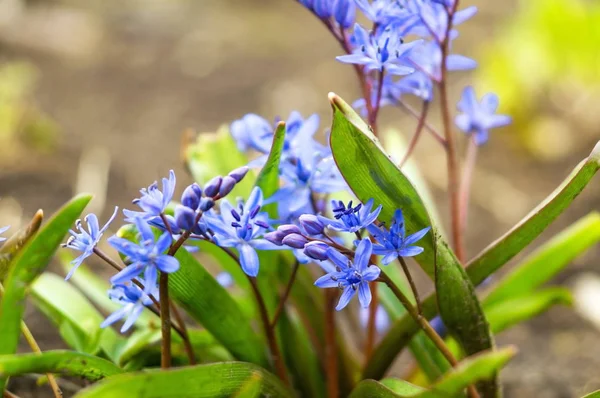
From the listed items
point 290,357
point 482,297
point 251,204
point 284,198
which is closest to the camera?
point 251,204

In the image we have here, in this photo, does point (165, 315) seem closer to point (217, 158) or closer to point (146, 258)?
point (146, 258)

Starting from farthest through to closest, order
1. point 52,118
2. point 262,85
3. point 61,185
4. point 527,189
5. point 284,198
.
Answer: point 262,85 → point 52,118 → point 527,189 → point 61,185 → point 284,198

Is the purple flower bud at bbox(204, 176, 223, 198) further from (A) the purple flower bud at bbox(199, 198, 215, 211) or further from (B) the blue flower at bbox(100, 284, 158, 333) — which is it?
(B) the blue flower at bbox(100, 284, 158, 333)

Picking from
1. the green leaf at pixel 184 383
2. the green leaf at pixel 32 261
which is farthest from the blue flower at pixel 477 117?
the green leaf at pixel 32 261

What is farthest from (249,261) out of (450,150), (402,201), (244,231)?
(450,150)

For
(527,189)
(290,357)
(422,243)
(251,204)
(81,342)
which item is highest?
(251,204)

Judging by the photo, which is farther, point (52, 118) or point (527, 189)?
point (52, 118)

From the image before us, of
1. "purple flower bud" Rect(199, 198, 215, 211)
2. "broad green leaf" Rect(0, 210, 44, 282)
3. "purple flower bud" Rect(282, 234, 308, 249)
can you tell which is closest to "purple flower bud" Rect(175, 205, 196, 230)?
"purple flower bud" Rect(199, 198, 215, 211)

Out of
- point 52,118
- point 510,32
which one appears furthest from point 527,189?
point 52,118

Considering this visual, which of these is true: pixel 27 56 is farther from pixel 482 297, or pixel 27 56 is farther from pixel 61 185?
pixel 482 297
